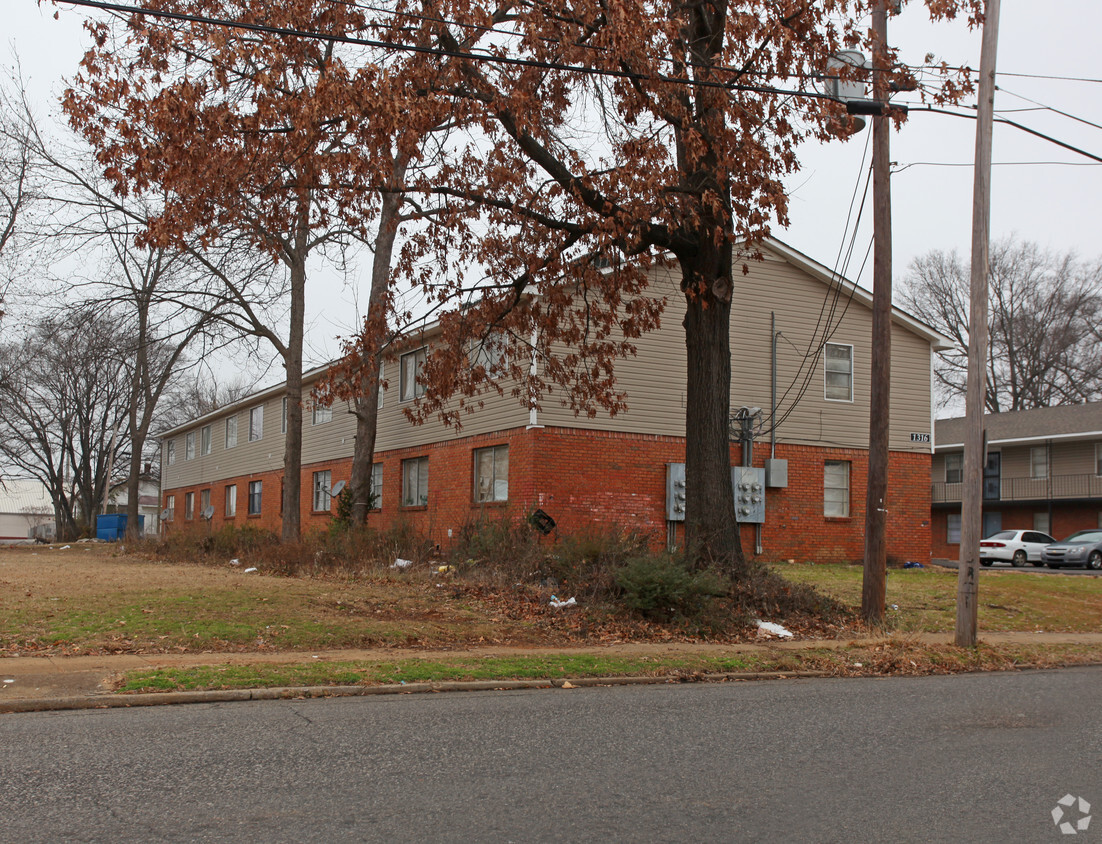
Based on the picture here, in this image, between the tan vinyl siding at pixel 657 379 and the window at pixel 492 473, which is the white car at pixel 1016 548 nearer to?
the tan vinyl siding at pixel 657 379

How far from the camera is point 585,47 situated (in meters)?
12.7

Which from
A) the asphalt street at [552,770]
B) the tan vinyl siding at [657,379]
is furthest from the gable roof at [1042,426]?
the asphalt street at [552,770]

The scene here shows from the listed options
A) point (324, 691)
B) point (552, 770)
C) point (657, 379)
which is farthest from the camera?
point (657, 379)

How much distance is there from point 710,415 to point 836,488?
12.6m

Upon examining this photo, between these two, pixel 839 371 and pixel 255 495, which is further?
pixel 255 495

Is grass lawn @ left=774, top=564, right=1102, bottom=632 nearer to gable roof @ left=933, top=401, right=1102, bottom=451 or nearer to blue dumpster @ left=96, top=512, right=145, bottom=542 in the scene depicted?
gable roof @ left=933, top=401, right=1102, bottom=451

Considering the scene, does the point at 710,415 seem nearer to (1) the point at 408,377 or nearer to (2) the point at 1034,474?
(1) the point at 408,377

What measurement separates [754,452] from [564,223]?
12.2m

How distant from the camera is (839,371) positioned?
1069 inches

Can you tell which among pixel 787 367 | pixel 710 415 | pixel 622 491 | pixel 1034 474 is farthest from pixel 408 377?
pixel 1034 474

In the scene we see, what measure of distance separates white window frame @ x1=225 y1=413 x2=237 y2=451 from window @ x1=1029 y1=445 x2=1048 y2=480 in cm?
3471

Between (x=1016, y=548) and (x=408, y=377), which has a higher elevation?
(x=408, y=377)

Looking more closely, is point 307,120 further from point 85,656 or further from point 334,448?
point 334,448

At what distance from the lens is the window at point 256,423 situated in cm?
Result: 4012
